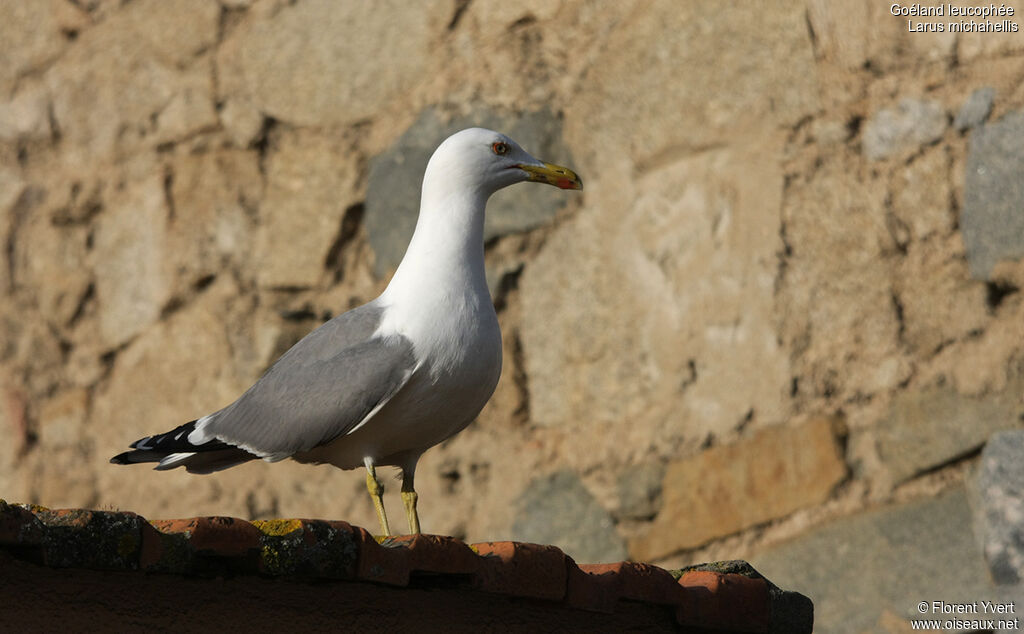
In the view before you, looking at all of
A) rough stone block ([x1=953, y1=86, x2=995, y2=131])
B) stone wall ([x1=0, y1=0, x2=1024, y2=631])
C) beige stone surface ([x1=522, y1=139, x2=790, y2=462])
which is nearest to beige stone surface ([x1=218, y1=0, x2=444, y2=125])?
stone wall ([x1=0, y1=0, x2=1024, y2=631])

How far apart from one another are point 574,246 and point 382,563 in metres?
2.23

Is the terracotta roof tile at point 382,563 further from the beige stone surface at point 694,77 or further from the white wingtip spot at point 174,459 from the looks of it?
the beige stone surface at point 694,77

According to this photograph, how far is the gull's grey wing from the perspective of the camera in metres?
2.73

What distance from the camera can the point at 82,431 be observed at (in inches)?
182

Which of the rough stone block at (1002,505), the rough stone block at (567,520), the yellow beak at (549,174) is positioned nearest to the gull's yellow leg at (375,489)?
the yellow beak at (549,174)

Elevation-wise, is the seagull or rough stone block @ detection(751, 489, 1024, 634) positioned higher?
the seagull

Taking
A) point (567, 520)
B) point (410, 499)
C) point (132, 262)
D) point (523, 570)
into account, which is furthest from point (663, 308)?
point (132, 262)

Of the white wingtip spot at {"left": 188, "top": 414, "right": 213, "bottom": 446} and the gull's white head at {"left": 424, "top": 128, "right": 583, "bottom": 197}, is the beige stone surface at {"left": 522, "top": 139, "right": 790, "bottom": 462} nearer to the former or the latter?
the gull's white head at {"left": 424, "top": 128, "right": 583, "bottom": 197}

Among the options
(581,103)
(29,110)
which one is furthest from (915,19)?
(29,110)

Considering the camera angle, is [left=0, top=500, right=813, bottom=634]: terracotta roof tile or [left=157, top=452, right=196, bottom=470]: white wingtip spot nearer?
[left=0, top=500, right=813, bottom=634]: terracotta roof tile

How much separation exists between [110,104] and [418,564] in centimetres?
335

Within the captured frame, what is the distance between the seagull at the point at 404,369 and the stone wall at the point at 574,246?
2.59 feet

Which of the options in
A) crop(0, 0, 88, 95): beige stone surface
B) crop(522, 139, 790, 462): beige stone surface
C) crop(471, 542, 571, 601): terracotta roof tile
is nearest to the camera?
crop(471, 542, 571, 601): terracotta roof tile

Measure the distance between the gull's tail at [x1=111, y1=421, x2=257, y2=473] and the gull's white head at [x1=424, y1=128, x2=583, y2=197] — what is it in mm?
785
